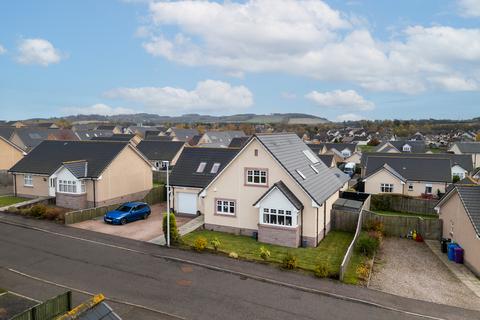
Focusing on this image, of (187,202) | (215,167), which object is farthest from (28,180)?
(215,167)

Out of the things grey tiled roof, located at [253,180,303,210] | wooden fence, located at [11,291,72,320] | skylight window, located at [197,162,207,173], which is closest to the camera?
wooden fence, located at [11,291,72,320]

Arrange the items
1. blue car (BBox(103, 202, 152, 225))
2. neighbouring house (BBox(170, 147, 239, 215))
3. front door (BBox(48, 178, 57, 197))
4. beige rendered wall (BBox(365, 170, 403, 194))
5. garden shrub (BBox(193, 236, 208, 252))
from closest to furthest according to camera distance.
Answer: garden shrub (BBox(193, 236, 208, 252)) < blue car (BBox(103, 202, 152, 225)) < neighbouring house (BBox(170, 147, 239, 215)) < front door (BBox(48, 178, 57, 197)) < beige rendered wall (BBox(365, 170, 403, 194))

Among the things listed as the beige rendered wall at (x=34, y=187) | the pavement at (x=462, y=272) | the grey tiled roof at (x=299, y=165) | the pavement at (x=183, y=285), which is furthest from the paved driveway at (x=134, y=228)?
the pavement at (x=462, y=272)

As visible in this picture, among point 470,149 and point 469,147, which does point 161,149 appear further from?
point 469,147

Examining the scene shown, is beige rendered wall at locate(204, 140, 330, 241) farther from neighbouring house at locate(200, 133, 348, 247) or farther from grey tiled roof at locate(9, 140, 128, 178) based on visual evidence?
grey tiled roof at locate(9, 140, 128, 178)

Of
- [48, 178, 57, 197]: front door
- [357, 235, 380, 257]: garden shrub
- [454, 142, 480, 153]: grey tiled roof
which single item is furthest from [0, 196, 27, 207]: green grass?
[454, 142, 480, 153]: grey tiled roof

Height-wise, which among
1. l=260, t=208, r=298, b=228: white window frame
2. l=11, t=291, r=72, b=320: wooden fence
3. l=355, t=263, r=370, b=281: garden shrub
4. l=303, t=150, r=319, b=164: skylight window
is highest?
l=303, t=150, r=319, b=164: skylight window

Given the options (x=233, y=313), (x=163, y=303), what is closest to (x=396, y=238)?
(x=233, y=313)
